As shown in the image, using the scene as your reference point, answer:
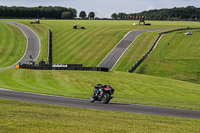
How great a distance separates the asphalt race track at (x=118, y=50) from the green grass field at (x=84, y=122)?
55.2 meters

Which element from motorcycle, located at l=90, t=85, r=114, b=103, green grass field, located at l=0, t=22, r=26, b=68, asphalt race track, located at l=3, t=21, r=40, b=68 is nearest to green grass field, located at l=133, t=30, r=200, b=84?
asphalt race track, located at l=3, t=21, r=40, b=68

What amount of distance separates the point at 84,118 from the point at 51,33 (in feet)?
321

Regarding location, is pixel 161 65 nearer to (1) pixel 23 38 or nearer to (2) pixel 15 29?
(1) pixel 23 38

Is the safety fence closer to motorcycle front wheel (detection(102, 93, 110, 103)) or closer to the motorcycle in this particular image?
the motorcycle

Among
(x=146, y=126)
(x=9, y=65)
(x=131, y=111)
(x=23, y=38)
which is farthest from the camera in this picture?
(x=23, y=38)

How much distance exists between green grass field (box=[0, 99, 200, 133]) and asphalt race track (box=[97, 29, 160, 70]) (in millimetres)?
55209

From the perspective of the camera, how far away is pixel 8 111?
18.5 meters

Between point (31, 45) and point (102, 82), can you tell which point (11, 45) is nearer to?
point (31, 45)

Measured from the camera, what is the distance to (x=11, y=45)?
99125 mm

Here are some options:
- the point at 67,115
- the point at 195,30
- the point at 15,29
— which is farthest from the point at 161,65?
the point at 15,29

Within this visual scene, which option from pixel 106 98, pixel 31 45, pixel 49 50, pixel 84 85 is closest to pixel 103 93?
pixel 106 98

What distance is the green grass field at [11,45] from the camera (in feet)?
283

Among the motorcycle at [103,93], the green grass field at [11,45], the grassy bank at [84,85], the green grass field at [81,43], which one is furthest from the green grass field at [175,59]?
the motorcycle at [103,93]

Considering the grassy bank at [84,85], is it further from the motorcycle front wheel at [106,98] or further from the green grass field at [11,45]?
the green grass field at [11,45]
